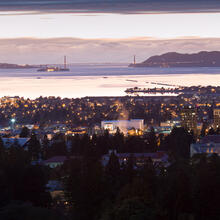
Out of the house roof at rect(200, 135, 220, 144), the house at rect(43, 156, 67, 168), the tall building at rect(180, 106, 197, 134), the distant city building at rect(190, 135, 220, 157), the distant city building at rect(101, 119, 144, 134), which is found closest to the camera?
the house at rect(43, 156, 67, 168)

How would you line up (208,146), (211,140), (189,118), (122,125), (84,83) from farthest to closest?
(84,83) → (122,125) → (189,118) → (211,140) → (208,146)

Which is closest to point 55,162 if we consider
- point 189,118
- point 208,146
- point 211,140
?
point 208,146

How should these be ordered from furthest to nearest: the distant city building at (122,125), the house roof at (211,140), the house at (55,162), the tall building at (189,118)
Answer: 1. the distant city building at (122,125)
2. the tall building at (189,118)
3. the house roof at (211,140)
4. the house at (55,162)

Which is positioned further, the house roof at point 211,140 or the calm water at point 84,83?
the calm water at point 84,83

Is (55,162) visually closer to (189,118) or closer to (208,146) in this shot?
(208,146)

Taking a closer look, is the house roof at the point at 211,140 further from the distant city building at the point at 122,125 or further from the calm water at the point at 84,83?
the calm water at the point at 84,83

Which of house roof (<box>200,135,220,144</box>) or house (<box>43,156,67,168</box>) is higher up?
house (<box>43,156,67,168</box>)

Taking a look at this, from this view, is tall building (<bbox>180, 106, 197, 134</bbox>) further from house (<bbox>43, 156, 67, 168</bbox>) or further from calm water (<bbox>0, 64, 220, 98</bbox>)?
calm water (<bbox>0, 64, 220, 98</bbox>)

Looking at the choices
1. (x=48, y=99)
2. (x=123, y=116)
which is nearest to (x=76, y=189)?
(x=123, y=116)

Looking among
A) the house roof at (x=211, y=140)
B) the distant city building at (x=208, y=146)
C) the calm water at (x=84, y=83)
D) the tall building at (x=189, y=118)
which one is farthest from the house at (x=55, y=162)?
the calm water at (x=84, y=83)

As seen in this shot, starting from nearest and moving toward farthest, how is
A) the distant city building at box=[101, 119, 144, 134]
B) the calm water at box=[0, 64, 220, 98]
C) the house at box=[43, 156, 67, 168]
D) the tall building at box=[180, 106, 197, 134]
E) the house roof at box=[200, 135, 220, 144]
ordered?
the house at box=[43, 156, 67, 168] → the house roof at box=[200, 135, 220, 144] → the tall building at box=[180, 106, 197, 134] → the distant city building at box=[101, 119, 144, 134] → the calm water at box=[0, 64, 220, 98]

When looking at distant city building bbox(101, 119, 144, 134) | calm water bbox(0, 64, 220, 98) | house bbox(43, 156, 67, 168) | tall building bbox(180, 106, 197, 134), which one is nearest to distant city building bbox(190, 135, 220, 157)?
house bbox(43, 156, 67, 168)
